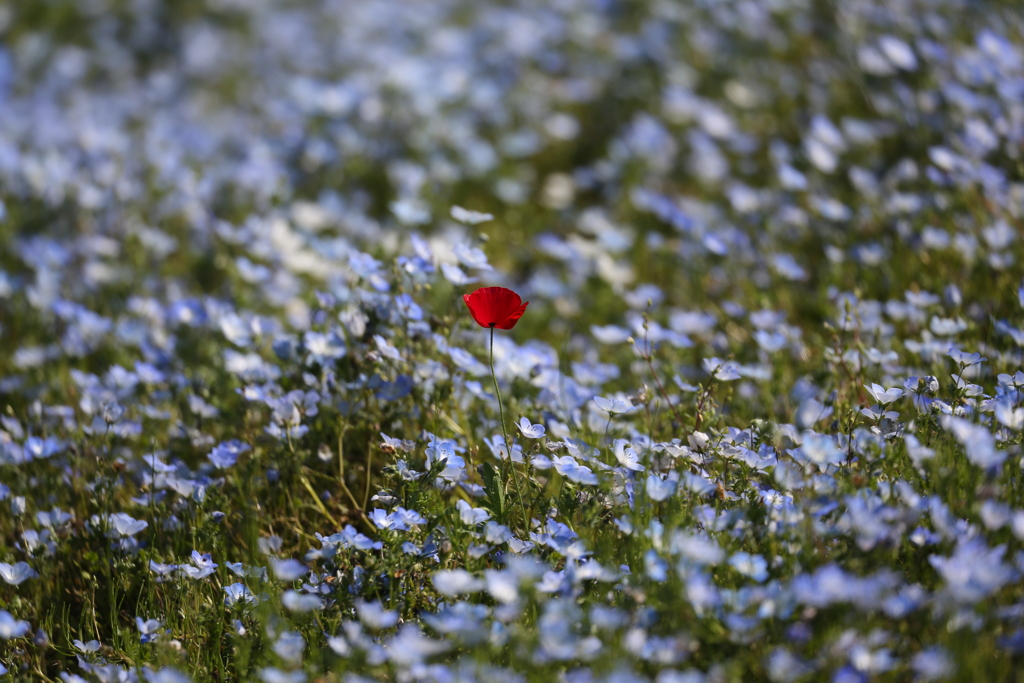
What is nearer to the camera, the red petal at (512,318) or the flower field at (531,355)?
the flower field at (531,355)

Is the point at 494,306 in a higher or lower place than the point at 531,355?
lower

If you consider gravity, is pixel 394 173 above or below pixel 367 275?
above

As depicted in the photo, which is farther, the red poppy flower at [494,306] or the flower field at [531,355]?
the red poppy flower at [494,306]

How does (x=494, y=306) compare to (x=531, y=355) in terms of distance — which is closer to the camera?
(x=494, y=306)

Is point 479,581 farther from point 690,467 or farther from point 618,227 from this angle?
point 618,227

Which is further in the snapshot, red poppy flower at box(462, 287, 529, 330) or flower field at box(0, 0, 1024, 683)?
red poppy flower at box(462, 287, 529, 330)

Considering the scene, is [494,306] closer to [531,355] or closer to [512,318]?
[512,318]

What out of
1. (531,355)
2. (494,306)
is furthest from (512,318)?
(531,355)

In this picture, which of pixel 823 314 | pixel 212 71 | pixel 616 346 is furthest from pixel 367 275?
pixel 212 71
